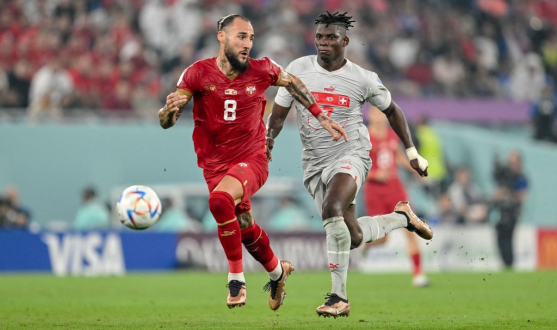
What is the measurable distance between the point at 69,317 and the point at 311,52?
43.2ft

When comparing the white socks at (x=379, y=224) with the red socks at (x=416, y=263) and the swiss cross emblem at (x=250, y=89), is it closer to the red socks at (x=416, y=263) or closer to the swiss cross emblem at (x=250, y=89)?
the swiss cross emblem at (x=250, y=89)

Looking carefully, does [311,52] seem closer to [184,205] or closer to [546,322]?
[184,205]

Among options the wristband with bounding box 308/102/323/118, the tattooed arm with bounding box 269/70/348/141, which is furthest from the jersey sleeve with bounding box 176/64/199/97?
the wristband with bounding box 308/102/323/118

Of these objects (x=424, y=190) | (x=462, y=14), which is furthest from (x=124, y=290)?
(x=462, y=14)

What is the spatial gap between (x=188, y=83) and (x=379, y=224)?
105 inches

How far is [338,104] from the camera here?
376 inches

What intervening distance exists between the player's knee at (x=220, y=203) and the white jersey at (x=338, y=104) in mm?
1510

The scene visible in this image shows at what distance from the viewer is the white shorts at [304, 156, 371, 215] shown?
9.35 metres

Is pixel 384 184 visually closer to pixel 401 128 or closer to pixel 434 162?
pixel 401 128

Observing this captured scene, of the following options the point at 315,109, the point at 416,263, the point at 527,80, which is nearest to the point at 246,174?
the point at 315,109

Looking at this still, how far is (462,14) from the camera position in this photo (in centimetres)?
2489

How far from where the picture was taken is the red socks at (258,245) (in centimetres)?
913

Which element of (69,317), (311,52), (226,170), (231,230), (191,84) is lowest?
(69,317)

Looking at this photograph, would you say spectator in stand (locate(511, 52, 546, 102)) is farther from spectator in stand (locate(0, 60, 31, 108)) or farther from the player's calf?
the player's calf
